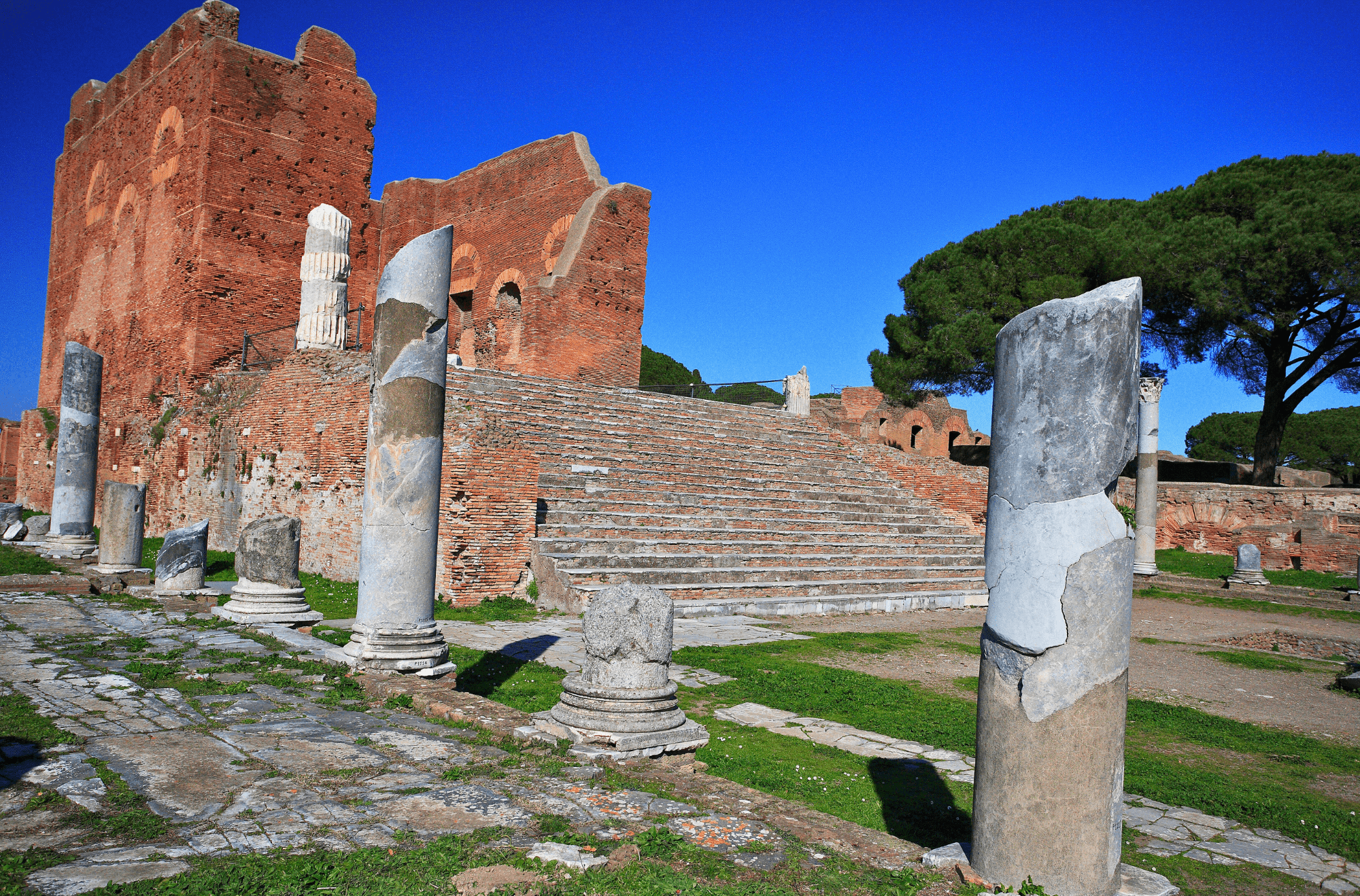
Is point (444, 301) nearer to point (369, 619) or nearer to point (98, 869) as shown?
point (369, 619)

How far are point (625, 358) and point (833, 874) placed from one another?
1618cm

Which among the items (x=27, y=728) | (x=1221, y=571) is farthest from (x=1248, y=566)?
(x=27, y=728)

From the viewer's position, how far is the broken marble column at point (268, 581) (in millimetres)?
7152

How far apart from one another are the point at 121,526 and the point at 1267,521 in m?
22.8

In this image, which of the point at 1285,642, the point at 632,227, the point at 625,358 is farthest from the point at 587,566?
the point at 632,227

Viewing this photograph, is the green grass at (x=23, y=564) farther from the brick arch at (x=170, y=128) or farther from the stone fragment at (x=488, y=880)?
the stone fragment at (x=488, y=880)

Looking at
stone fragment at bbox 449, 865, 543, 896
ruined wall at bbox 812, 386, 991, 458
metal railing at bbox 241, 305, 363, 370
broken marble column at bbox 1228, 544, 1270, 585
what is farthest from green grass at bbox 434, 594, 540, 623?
ruined wall at bbox 812, 386, 991, 458

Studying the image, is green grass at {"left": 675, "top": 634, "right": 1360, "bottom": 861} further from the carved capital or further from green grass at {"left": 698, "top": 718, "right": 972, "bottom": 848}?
the carved capital

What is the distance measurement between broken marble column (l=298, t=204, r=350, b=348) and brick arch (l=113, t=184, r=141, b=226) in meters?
7.52

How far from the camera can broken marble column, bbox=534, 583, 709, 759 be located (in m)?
4.16

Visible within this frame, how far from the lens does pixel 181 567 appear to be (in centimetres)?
859

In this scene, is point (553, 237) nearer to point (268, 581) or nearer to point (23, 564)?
point (23, 564)

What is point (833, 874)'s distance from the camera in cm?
275

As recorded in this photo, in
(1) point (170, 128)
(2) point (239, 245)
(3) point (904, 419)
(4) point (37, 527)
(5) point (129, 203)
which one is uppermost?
(1) point (170, 128)
